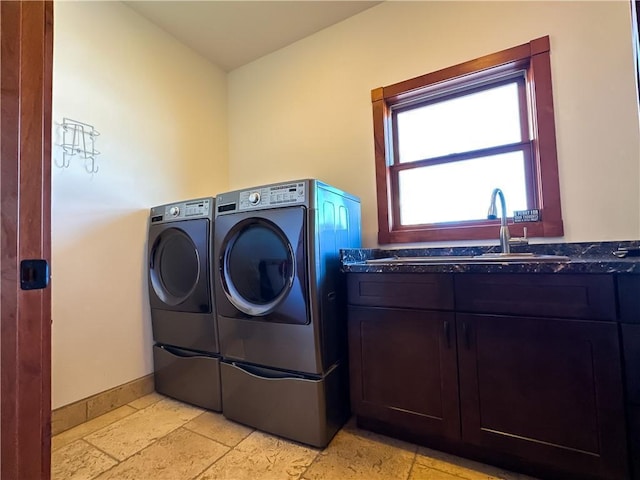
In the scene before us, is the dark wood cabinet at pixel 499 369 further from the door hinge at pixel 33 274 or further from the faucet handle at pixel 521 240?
the door hinge at pixel 33 274

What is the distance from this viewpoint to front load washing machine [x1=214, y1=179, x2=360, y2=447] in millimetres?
1459

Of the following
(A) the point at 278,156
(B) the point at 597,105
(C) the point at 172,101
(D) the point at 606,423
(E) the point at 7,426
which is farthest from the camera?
(A) the point at 278,156

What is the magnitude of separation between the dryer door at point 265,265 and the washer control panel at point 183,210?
0.56 ft

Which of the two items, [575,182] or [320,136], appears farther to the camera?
[320,136]

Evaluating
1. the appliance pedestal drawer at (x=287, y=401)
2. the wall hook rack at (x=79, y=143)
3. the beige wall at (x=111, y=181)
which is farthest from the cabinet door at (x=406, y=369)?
the wall hook rack at (x=79, y=143)

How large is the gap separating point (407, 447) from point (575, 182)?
1620mm

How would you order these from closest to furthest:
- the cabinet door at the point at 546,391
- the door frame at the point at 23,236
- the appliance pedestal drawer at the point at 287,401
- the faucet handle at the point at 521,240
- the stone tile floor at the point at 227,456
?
the door frame at the point at 23,236 → the cabinet door at the point at 546,391 → the stone tile floor at the point at 227,456 → the appliance pedestal drawer at the point at 287,401 → the faucet handle at the point at 521,240

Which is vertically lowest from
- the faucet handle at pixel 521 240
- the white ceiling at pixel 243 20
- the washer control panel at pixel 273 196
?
the faucet handle at pixel 521 240

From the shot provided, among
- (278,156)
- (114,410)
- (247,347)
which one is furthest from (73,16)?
(114,410)

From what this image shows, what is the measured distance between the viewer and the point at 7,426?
585mm

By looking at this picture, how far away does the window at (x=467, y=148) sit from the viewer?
1.70 meters

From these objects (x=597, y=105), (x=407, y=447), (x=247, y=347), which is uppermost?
(x=597, y=105)

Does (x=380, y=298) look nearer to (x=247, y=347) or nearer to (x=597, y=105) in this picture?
(x=247, y=347)

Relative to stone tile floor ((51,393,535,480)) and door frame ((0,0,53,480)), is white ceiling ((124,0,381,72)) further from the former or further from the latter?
stone tile floor ((51,393,535,480))
